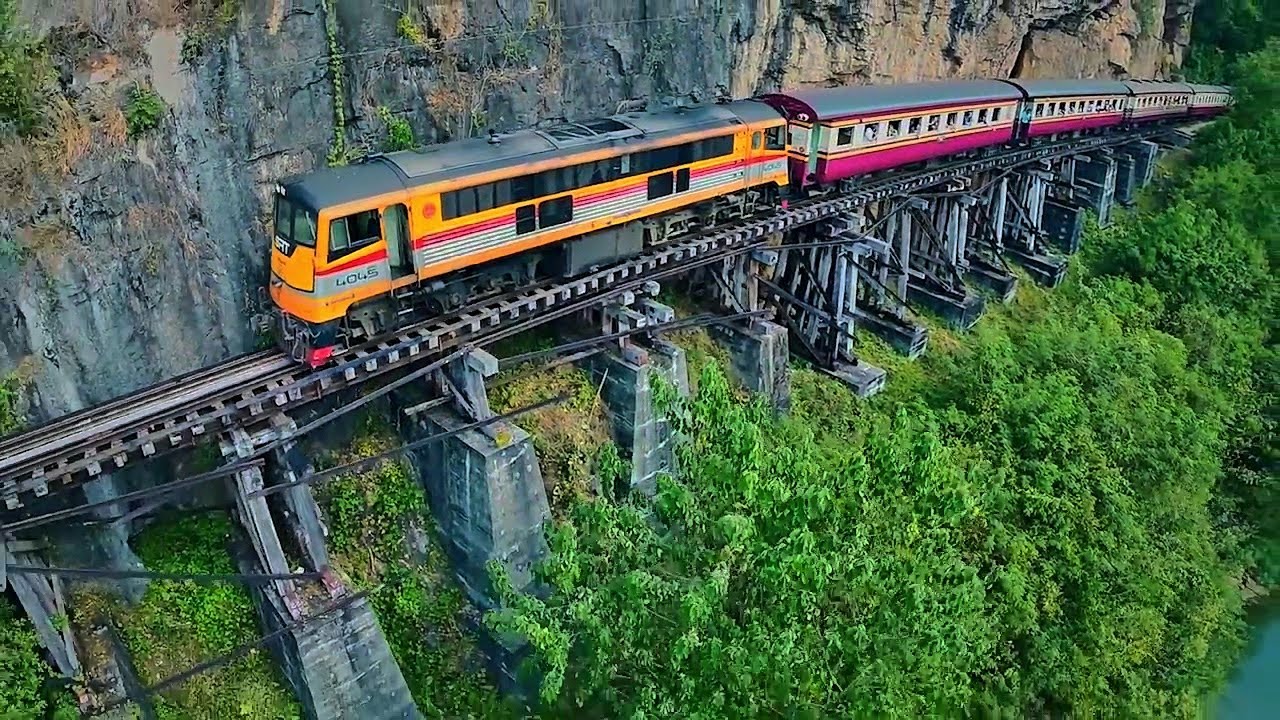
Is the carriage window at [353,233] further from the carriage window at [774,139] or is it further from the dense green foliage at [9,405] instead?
the carriage window at [774,139]

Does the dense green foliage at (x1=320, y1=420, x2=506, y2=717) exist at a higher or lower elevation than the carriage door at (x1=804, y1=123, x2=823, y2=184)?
lower

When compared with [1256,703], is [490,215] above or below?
above

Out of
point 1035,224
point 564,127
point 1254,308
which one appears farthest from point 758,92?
point 1254,308

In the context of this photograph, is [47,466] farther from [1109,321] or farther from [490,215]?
[1109,321]

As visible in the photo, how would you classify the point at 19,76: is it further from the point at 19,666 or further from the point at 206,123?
the point at 19,666

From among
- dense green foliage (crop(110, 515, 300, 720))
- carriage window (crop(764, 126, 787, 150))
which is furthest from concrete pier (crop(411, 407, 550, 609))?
carriage window (crop(764, 126, 787, 150))

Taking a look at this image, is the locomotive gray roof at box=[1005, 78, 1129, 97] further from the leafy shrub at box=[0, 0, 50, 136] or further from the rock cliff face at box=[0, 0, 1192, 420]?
the leafy shrub at box=[0, 0, 50, 136]
